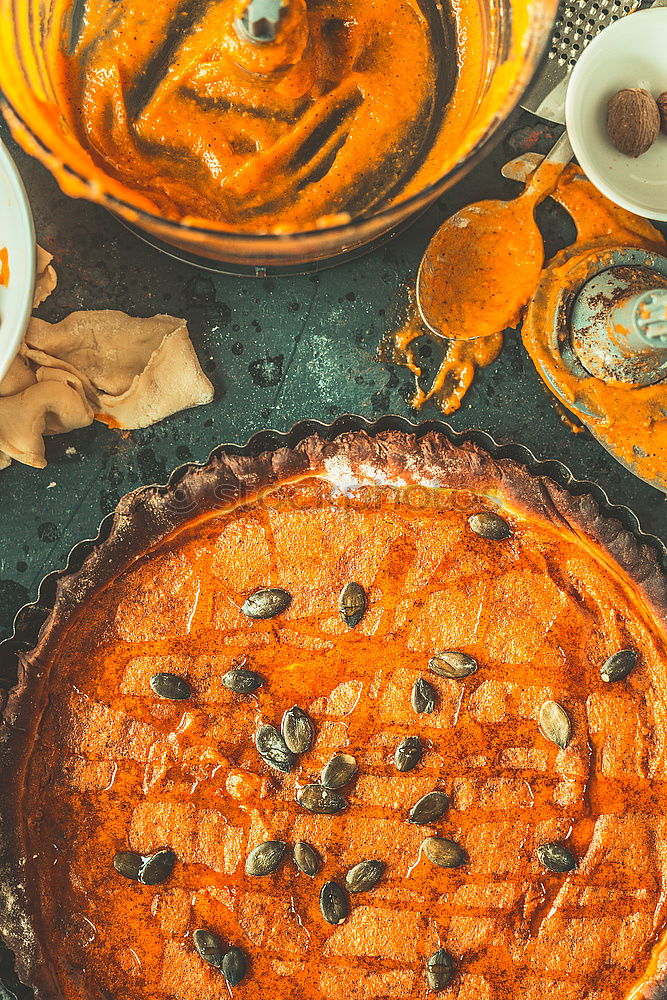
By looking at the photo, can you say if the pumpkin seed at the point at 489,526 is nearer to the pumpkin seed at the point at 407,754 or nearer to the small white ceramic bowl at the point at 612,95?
the pumpkin seed at the point at 407,754

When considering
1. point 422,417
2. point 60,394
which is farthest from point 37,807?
point 422,417

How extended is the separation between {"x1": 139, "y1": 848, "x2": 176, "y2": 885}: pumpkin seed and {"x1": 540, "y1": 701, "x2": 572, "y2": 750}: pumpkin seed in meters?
1.02

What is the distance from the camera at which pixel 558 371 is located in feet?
7.71

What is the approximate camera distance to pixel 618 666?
2074mm

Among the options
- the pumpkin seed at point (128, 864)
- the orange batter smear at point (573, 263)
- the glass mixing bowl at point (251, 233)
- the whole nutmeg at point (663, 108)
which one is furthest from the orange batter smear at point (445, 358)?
the pumpkin seed at point (128, 864)

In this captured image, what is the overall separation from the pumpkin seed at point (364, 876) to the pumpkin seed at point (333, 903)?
3 centimetres

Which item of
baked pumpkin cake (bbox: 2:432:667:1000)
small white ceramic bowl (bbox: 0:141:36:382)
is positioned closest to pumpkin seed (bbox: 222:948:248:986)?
baked pumpkin cake (bbox: 2:432:667:1000)

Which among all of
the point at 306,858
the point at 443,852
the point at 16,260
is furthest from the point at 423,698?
the point at 16,260

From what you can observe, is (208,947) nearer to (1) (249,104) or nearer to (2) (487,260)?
(2) (487,260)

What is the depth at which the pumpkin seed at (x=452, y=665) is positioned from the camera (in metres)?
2.04

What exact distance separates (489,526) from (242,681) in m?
0.75

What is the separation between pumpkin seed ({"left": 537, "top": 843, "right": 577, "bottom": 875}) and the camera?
2033 millimetres

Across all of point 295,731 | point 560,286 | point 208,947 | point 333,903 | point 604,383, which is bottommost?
point 208,947

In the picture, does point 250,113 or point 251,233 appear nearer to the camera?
point 251,233
